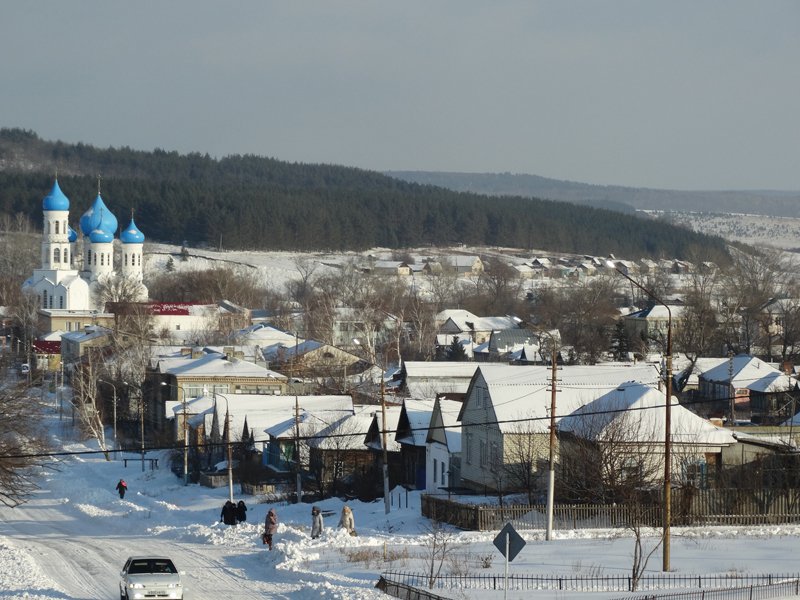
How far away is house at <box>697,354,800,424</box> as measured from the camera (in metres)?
55.9

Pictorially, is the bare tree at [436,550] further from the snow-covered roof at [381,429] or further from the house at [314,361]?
the house at [314,361]

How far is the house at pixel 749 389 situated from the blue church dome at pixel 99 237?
59167mm

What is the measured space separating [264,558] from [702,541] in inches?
303

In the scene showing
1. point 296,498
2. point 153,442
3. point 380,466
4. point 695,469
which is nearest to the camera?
point 695,469

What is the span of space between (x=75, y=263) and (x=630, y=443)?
3655 inches

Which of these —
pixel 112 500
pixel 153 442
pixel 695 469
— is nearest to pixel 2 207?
pixel 153 442

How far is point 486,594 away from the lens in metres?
20.6

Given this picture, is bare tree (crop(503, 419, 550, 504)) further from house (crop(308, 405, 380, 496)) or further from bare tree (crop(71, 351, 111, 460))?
bare tree (crop(71, 351, 111, 460))

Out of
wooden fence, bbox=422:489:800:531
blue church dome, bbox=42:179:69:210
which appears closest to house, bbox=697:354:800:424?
wooden fence, bbox=422:489:800:531

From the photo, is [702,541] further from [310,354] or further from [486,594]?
[310,354]

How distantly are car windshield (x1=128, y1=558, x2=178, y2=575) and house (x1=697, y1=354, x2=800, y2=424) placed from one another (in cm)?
3601

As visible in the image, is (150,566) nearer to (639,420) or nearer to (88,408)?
(639,420)

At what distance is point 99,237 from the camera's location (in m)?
113

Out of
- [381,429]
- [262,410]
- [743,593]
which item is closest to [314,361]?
[262,410]
